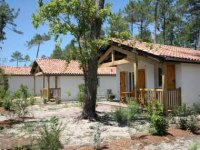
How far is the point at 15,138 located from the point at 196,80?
1118 centimetres

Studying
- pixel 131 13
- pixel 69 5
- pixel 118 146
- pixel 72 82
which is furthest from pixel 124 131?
pixel 131 13

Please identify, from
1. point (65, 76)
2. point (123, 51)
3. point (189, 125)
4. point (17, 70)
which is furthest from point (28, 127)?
point (17, 70)

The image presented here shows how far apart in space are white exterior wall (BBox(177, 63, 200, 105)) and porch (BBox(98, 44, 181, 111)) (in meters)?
0.34

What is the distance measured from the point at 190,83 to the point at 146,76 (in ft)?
11.4

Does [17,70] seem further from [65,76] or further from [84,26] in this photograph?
[84,26]

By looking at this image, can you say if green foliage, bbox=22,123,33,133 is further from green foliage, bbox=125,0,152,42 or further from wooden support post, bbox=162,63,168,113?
green foliage, bbox=125,0,152,42

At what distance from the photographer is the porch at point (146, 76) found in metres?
17.2

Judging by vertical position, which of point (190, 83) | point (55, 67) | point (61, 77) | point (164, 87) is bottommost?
point (164, 87)

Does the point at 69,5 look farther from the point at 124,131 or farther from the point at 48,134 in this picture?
the point at 48,134

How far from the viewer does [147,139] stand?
11172 mm

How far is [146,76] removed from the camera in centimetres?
2122

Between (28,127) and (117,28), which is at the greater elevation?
(117,28)

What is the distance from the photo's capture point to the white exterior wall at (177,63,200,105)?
18047 mm

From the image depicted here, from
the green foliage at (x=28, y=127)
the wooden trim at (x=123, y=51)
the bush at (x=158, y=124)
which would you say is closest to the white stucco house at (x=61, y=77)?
the wooden trim at (x=123, y=51)
